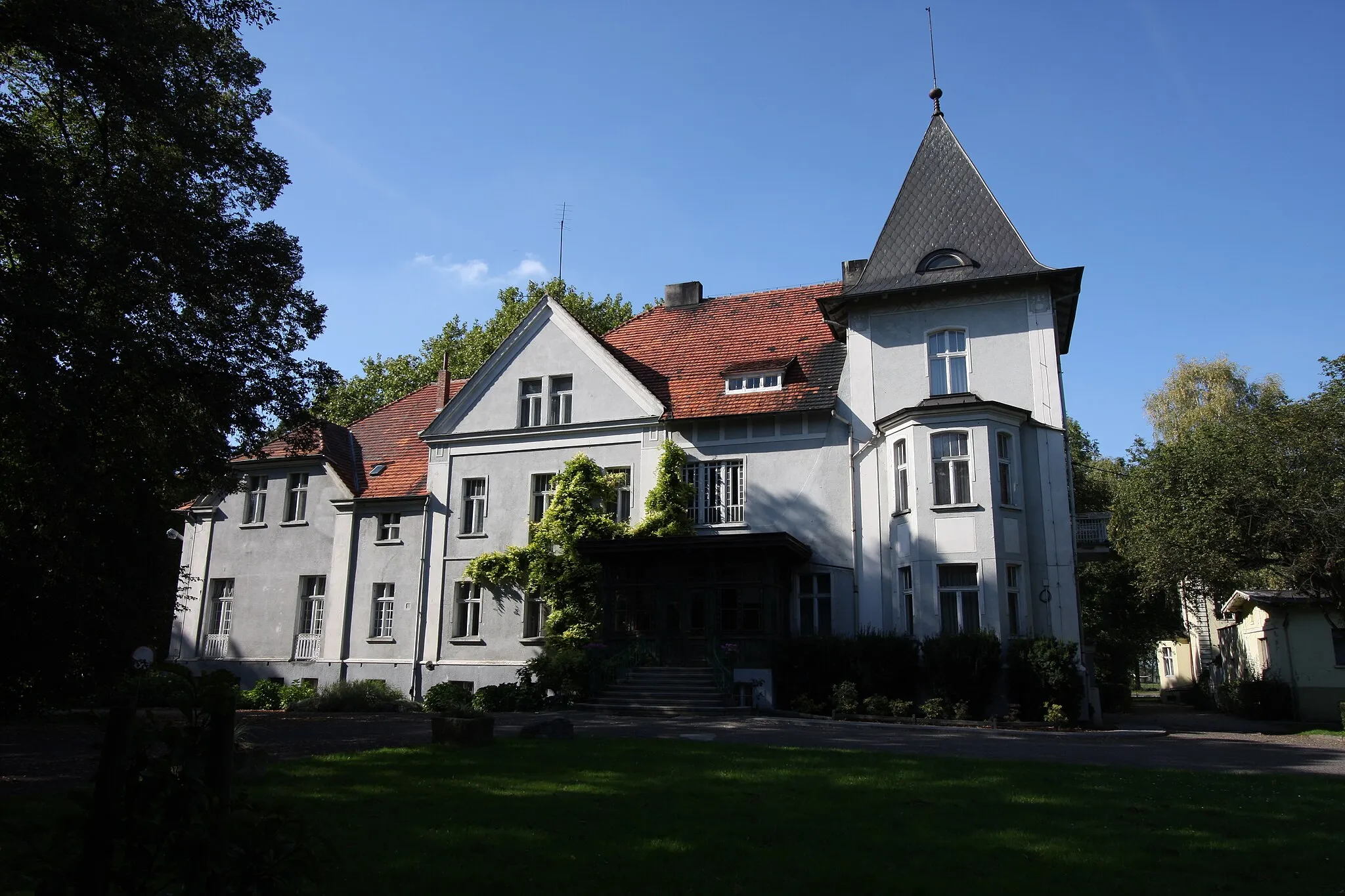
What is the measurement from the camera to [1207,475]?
23.3 meters

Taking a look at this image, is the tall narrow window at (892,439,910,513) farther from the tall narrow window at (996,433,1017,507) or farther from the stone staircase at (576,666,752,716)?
the stone staircase at (576,666,752,716)

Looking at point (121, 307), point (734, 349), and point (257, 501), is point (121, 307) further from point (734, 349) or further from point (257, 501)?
point (257, 501)

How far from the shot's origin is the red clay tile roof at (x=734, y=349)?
26.0m

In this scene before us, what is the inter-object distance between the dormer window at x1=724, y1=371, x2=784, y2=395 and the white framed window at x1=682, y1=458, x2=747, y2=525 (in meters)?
2.15

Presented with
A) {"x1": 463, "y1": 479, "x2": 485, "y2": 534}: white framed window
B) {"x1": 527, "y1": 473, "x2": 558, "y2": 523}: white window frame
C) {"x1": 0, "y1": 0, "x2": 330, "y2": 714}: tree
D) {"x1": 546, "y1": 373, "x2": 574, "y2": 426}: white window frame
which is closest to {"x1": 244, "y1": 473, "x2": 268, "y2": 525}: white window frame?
{"x1": 463, "y1": 479, "x2": 485, "y2": 534}: white framed window

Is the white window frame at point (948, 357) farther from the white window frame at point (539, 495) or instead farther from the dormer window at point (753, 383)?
the white window frame at point (539, 495)

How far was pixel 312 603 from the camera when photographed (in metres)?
29.9

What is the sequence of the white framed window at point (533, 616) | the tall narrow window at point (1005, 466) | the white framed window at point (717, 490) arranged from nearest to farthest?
the tall narrow window at point (1005, 466) → the white framed window at point (717, 490) → the white framed window at point (533, 616)

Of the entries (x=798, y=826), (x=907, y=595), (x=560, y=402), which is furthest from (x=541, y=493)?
(x=798, y=826)

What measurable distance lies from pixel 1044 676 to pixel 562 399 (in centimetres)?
1536

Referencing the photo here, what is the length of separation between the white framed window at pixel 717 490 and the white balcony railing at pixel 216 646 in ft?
53.9

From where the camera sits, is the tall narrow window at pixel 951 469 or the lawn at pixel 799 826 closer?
the lawn at pixel 799 826

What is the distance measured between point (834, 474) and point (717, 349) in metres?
6.12

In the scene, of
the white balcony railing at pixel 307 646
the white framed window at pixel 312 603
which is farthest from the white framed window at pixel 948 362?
the white balcony railing at pixel 307 646
